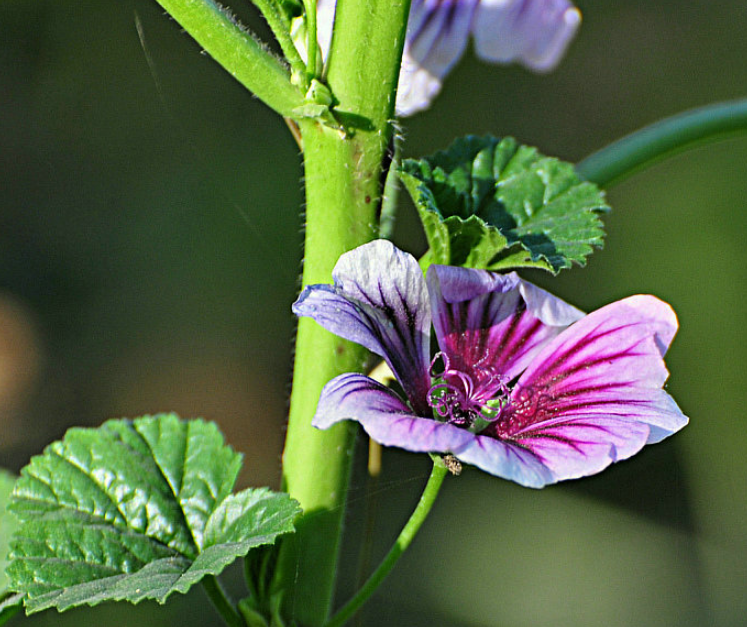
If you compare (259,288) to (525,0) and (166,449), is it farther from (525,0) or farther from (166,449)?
(166,449)

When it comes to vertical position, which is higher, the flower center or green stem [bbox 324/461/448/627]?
the flower center

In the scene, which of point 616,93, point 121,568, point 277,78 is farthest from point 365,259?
point 616,93

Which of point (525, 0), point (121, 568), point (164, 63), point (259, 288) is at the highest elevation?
point (164, 63)

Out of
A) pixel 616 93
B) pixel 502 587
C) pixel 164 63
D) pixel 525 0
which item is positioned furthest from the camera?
pixel 616 93

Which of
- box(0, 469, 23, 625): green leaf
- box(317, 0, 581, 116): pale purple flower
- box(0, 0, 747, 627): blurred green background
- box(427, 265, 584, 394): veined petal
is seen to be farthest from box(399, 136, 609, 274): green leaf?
box(0, 0, 747, 627): blurred green background

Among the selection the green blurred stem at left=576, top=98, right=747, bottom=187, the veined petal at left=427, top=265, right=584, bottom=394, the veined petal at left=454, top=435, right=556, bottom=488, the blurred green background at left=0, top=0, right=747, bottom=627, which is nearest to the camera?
the veined petal at left=454, top=435, right=556, bottom=488

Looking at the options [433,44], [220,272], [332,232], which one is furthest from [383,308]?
[220,272]

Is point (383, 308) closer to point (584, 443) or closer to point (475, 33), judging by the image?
point (584, 443)

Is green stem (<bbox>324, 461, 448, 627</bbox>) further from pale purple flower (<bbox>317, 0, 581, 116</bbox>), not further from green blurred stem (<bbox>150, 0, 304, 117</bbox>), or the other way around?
pale purple flower (<bbox>317, 0, 581, 116</bbox>)
